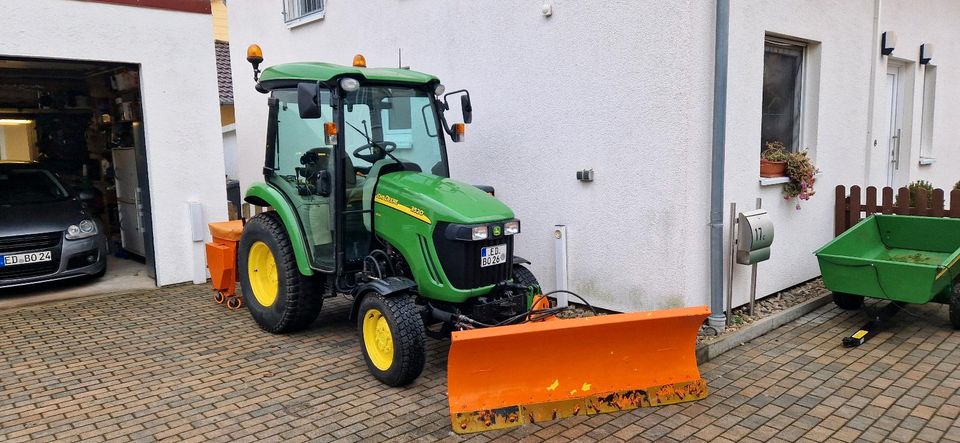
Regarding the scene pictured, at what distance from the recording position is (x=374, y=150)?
16.7ft

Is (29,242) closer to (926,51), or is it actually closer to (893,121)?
(893,121)

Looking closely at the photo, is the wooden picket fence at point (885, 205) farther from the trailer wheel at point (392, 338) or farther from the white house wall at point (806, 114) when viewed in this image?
the trailer wheel at point (392, 338)

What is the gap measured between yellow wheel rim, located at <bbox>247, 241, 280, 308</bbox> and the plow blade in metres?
2.78

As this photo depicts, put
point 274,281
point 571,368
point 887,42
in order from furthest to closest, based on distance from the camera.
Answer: point 887,42
point 274,281
point 571,368

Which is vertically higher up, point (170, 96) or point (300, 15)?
point (300, 15)

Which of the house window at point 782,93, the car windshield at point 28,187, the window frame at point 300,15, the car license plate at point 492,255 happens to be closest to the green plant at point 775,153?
the house window at point 782,93

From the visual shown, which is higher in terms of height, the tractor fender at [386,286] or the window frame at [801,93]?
the window frame at [801,93]

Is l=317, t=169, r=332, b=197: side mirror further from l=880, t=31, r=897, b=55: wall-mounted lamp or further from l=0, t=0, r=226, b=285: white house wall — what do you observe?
l=880, t=31, r=897, b=55: wall-mounted lamp

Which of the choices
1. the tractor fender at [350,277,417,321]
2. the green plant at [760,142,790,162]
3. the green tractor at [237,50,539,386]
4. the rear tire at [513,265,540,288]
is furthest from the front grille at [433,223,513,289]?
the green plant at [760,142,790,162]

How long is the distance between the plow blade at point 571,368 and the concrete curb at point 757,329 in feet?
2.44

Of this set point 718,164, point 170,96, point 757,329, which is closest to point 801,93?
point 718,164

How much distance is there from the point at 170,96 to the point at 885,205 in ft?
25.2

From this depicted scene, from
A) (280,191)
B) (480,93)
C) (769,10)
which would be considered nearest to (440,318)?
(280,191)

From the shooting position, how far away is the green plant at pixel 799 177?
241 inches
